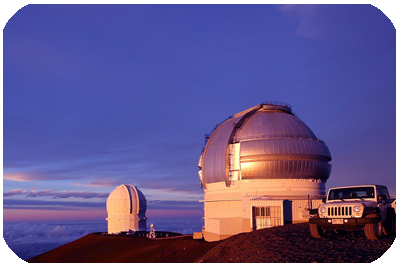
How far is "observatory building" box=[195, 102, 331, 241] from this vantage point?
1137 inches

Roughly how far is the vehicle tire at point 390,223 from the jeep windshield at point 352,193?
44.7 inches

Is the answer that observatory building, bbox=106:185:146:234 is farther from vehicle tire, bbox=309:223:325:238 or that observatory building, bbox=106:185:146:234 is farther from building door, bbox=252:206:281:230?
vehicle tire, bbox=309:223:325:238

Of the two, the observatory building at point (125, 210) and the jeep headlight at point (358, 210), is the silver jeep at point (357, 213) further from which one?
the observatory building at point (125, 210)

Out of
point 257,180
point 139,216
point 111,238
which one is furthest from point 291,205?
point 139,216

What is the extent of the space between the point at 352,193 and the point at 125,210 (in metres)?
38.3

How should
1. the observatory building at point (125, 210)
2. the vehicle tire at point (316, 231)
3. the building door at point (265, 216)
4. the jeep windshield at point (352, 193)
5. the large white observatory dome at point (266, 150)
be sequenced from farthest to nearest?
the observatory building at point (125, 210)
the large white observatory dome at point (266, 150)
the building door at point (265, 216)
the vehicle tire at point (316, 231)
the jeep windshield at point (352, 193)

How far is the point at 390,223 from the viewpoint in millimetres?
15594

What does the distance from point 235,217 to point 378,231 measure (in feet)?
54.0

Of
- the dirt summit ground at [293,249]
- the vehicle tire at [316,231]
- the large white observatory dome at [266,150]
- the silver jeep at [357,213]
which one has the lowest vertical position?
the dirt summit ground at [293,249]

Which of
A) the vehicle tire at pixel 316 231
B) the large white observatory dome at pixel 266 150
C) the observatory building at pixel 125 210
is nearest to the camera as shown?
the vehicle tire at pixel 316 231

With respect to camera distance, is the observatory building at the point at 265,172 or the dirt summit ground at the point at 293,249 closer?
the dirt summit ground at the point at 293,249

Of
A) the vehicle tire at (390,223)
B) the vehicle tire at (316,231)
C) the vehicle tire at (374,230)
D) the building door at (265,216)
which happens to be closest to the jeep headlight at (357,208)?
the vehicle tire at (374,230)

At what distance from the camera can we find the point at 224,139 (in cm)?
3192

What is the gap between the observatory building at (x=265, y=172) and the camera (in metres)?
28.9
